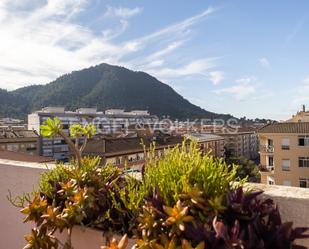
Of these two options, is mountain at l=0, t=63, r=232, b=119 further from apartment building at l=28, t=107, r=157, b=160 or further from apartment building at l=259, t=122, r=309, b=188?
apartment building at l=259, t=122, r=309, b=188

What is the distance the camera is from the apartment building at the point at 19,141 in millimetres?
38344

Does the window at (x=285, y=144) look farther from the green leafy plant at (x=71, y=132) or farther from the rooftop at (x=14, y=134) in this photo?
the rooftop at (x=14, y=134)

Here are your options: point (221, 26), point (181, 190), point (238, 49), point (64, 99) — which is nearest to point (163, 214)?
point (181, 190)

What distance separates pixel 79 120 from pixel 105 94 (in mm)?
34242

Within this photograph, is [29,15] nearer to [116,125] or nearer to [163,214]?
[163,214]

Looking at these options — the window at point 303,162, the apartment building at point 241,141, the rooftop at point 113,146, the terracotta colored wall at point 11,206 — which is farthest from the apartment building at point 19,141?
the terracotta colored wall at point 11,206

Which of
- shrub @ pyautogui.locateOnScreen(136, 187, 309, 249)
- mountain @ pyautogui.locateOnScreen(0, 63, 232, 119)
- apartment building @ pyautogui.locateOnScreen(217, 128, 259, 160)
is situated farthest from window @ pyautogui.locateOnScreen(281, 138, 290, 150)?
mountain @ pyautogui.locateOnScreen(0, 63, 232, 119)

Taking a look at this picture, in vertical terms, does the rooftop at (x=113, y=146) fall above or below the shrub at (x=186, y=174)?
below

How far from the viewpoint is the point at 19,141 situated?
40.1 meters

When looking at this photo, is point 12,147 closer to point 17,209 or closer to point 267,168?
point 267,168

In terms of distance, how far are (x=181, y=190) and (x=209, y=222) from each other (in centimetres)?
18

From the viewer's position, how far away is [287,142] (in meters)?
21.3

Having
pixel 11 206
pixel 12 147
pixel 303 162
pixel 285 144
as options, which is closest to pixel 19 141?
pixel 12 147

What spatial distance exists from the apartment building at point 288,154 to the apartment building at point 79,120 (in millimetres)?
25325
